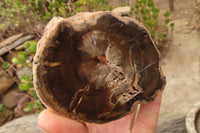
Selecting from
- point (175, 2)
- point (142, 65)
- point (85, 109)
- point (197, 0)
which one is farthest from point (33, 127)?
point (175, 2)

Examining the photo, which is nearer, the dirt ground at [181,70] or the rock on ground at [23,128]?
the rock on ground at [23,128]

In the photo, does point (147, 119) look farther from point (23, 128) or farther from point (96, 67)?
point (23, 128)

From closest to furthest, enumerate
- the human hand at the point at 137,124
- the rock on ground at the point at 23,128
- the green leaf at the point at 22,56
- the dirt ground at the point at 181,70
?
1. the human hand at the point at 137,124
2. the rock on ground at the point at 23,128
3. the green leaf at the point at 22,56
4. the dirt ground at the point at 181,70

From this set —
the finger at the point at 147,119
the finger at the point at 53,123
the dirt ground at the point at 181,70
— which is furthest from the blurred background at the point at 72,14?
the finger at the point at 53,123

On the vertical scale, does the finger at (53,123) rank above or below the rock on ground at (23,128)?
above

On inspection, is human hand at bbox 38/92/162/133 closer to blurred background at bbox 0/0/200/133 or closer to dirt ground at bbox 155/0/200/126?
blurred background at bbox 0/0/200/133

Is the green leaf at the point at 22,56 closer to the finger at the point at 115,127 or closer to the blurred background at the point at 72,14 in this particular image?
the blurred background at the point at 72,14

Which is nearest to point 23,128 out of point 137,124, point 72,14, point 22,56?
point 22,56
